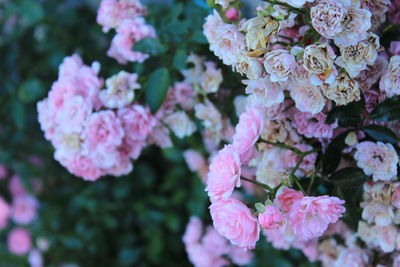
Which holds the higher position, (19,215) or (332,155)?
(332,155)

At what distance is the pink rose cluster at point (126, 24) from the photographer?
1.24 metres

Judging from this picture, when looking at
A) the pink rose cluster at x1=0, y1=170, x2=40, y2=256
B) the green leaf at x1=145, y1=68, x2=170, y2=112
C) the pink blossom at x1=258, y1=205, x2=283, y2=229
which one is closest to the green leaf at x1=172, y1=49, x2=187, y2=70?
the green leaf at x1=145, y1=68, x2=170, y2=112

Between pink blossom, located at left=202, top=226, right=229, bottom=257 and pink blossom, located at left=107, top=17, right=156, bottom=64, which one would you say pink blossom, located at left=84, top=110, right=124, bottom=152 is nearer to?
pink blossom, located at left=107, top=17, right=156, bottom=64

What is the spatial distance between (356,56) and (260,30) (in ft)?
0.56

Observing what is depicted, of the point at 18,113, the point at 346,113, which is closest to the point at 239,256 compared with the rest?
the point at 346,113

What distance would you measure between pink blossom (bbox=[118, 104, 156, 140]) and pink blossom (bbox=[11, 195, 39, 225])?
105 cm

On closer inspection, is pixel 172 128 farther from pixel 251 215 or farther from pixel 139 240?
pixel 139 240

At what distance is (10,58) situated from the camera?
1935mm

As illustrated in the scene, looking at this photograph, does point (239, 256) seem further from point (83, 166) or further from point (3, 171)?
point (3, 171)

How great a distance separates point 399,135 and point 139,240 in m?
1.27

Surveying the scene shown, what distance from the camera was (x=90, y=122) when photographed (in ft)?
3.82

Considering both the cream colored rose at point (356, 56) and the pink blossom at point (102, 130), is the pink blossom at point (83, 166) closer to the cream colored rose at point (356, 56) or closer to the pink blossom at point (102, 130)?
the pink blossom at point (102, 130)

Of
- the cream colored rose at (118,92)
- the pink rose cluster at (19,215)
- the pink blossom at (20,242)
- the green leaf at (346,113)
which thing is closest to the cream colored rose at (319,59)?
the green leaf at (346,113)

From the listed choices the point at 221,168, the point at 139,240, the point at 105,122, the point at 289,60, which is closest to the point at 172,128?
the point at 105,122
